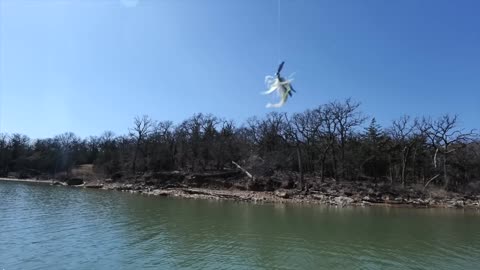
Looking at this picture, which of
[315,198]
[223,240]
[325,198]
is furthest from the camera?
[315,198]

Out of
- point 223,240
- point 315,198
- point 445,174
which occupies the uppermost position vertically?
point 445,174

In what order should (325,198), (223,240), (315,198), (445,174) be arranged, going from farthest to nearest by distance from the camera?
(445,174) → (315,198) → (325,198) → (223,240)

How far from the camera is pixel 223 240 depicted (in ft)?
70.6

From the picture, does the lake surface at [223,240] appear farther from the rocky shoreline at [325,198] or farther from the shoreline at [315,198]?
the rocky shoreline at [325,198]

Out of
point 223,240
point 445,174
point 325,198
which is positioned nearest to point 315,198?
point 325,198

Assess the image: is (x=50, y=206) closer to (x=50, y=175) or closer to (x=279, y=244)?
(x=279, y=244)

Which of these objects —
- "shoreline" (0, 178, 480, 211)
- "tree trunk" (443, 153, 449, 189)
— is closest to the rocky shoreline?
"shoreline" (0, 178, 480, 211)

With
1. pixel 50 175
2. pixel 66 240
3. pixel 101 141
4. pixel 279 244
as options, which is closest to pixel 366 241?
pixel 279 244

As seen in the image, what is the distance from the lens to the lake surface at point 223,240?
1659cm

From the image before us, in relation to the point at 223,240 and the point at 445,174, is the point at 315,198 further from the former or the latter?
the point at 223,240

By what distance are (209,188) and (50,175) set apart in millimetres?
51451

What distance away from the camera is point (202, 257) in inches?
687

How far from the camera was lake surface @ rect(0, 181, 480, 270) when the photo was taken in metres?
Result: 16.6

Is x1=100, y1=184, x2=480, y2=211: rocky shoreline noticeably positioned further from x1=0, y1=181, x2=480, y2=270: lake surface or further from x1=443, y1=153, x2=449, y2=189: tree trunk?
x1=0, y1=181, x2=480, y2=270: lake surface
